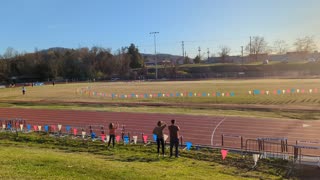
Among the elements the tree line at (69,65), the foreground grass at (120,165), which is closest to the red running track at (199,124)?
the foreground grass at (120,165)

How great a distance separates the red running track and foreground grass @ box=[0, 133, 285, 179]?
5279 mm

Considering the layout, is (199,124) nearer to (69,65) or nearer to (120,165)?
(120,165)

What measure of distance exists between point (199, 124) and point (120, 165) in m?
15.7

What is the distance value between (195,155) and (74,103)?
108ft

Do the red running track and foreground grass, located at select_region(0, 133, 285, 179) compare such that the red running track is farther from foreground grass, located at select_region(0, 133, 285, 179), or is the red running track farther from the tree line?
the tree line

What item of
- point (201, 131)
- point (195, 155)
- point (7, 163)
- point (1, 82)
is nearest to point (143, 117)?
point (201, 131)

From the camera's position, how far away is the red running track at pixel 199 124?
23.6 meters

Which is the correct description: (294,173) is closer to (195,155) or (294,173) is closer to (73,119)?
(195,155)

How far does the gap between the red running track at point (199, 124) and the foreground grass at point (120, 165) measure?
5.28 m

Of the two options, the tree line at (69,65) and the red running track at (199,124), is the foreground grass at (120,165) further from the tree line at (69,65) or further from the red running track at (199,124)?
the tree line at (69,65)

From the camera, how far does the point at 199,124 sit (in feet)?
92.8

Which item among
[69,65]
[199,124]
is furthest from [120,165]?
[69,65]

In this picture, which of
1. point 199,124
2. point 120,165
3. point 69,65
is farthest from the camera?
point 69,65

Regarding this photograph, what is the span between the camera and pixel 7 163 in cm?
1180
